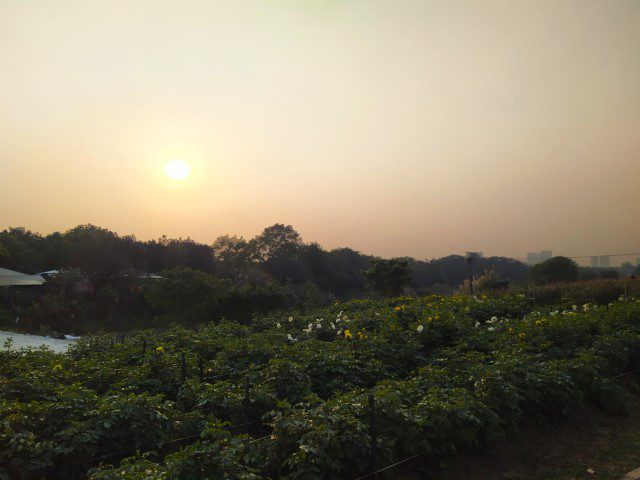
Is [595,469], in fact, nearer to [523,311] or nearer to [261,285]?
[523,311]

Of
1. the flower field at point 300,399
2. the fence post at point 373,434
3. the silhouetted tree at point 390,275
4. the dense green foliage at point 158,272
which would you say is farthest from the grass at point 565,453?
the silhouetted tree at point 390,275

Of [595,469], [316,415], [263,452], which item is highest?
[316,415]

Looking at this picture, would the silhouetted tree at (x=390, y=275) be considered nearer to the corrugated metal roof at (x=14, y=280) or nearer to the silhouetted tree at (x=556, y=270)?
the silhouetted tree at (x=556, y=270)

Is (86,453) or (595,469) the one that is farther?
(595,469)

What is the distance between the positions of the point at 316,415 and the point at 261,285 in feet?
60.4

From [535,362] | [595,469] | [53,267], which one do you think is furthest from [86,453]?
[53,267]

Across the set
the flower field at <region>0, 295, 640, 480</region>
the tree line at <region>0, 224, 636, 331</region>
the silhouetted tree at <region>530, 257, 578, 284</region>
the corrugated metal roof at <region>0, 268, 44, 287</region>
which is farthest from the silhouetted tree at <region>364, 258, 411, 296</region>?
the corrugated metal roof at <region>0, 268, 44, 287</region>

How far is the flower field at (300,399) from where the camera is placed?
4.30 meters

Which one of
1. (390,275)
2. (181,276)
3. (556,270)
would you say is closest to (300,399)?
(181,276)

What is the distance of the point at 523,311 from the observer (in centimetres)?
1353

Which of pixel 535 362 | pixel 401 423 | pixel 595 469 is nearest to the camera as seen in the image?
pixel 401 423

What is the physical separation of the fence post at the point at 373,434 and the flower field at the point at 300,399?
0.05 ft

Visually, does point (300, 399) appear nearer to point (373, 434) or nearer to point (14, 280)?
point (373, 434)

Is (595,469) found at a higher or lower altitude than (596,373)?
lower
